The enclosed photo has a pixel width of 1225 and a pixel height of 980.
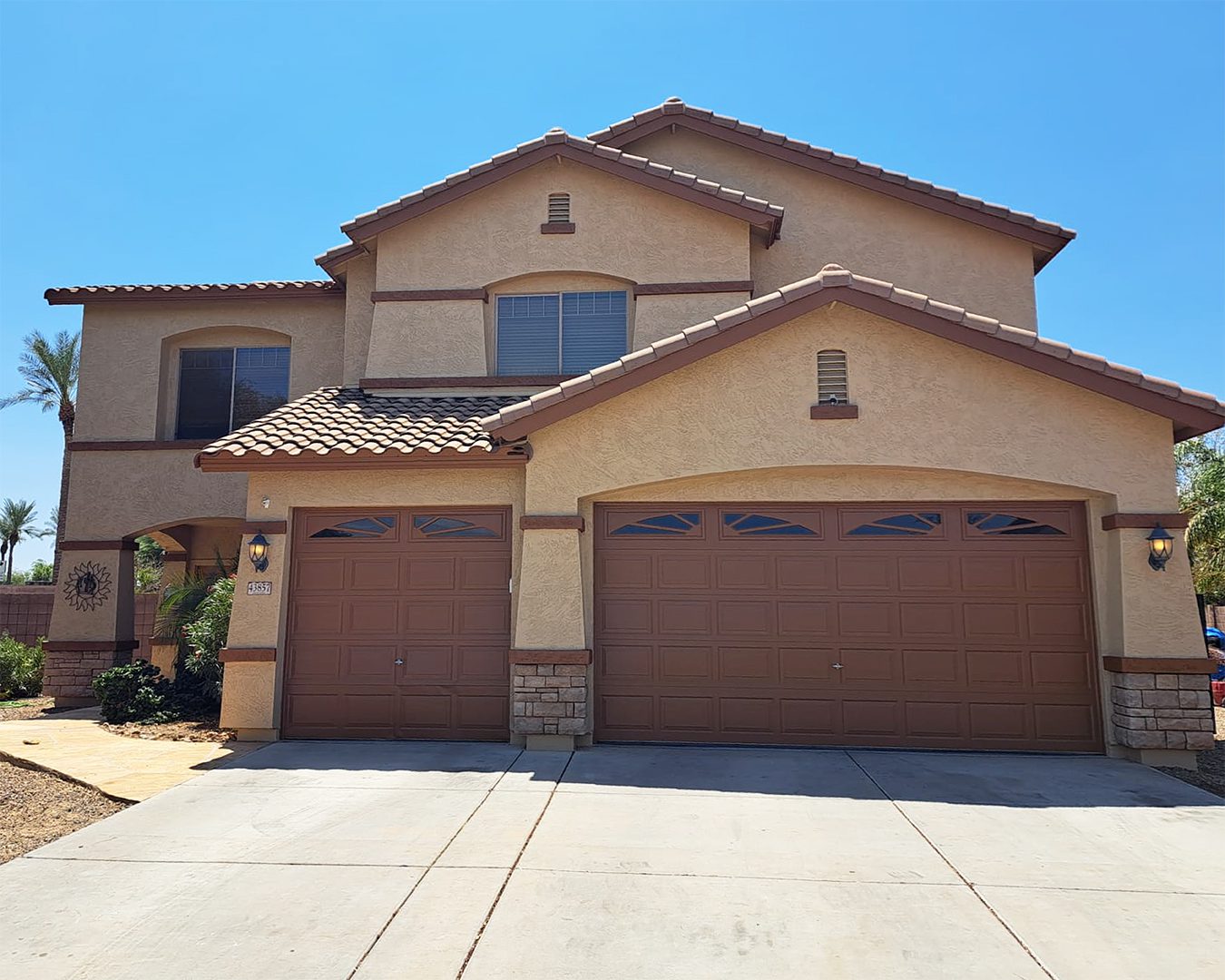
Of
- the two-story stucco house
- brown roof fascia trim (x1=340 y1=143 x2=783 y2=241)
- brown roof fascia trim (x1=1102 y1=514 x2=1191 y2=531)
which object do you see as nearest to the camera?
brown roof fascia trim (x1=1102 y1=514 x2=1191 y2=531)

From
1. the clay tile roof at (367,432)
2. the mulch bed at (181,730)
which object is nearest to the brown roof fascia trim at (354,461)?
the clay tile roof at (367,432)

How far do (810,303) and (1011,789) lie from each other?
5436mm

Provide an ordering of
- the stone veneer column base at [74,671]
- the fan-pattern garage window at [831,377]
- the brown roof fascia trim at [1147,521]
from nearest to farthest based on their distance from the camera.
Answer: the brown roof fascia trim at [1147,521] < the fan-pattern garage window at [831,377] < the stone veneer column base at [74,671]

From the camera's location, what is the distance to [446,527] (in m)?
10.3

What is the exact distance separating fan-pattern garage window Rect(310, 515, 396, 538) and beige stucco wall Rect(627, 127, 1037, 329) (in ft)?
22.5

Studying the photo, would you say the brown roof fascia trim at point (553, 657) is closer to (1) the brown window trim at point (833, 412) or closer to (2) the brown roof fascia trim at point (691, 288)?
(1) the brown window trim at point (833, 412)

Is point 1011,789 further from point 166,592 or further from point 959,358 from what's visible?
point 166,592

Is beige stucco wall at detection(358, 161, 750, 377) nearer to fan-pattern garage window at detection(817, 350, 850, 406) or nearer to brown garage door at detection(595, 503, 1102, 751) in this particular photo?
fan-pattern garage window at detection(817, 350, 850, 406)

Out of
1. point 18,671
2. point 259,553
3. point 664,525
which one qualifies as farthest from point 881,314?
point 18,671

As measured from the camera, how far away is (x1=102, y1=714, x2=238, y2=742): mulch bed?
10586 mm

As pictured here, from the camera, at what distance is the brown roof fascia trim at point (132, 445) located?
14211 mm

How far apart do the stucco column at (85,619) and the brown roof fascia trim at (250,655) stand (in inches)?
218

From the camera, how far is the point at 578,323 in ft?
41.7

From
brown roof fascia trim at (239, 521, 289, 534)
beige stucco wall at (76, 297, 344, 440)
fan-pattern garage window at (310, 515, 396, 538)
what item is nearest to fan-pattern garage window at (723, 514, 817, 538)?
fan-pattern garage window at (310, 515, 396, 538)
